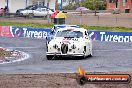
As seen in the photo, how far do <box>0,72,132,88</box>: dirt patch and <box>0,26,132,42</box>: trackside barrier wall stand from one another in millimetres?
18602

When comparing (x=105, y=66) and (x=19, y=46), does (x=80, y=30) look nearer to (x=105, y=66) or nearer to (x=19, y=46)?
(x=105, y=66)

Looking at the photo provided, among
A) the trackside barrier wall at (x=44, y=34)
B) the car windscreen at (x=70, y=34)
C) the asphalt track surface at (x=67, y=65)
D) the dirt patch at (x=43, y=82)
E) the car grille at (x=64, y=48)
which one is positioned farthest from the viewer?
the trackside barrier wall at (x=44, y=34)

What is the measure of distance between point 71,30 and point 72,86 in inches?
418

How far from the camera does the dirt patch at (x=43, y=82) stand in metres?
11.9

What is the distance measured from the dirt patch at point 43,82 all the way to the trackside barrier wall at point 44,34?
18602 mm

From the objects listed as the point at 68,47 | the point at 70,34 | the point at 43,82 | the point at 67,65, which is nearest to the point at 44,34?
the point at 70,34

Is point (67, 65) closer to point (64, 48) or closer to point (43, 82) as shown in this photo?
point (64, 48)

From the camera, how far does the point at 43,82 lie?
12.5 meters

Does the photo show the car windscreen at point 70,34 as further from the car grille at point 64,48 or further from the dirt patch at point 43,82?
the dirt patch at point 43,82

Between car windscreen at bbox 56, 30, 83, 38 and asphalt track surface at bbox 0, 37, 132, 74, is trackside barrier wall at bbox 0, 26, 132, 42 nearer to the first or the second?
asphalt track surface at bbox 0, 37, 132, 74

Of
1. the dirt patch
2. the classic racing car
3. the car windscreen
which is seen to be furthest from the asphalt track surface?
the dirt patch

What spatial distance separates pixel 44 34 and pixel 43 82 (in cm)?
2296

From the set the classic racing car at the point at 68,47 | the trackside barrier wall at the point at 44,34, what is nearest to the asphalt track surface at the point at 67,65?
the classic racing car at the point at 68,47

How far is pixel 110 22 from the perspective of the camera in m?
46.8
